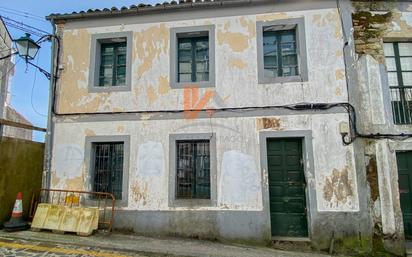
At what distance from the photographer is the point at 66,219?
23.2 ft

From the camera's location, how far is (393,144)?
7.05 meters

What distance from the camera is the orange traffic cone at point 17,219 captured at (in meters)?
6.84

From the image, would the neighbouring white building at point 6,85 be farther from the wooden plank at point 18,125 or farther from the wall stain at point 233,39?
the wall stain at point 233,39

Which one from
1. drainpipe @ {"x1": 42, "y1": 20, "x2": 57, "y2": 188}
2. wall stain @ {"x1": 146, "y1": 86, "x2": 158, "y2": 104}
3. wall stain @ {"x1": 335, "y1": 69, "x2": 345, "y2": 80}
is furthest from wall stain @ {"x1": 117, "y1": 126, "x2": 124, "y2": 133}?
wall stain @ {"x1": 335, "y1": 69, "x2": 345, "y2": 80}

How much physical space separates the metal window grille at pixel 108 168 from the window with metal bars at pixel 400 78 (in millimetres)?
7166

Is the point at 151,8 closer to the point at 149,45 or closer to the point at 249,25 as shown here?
the point at 149,45

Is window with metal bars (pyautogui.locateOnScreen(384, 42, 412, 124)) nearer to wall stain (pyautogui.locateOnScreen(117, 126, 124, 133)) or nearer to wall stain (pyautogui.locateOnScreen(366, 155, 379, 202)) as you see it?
wall stain (pyautogui.locateOnScreen(366, 155, 379, 202))

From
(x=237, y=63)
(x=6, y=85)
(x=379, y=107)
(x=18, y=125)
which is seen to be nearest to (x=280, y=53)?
(x=237, y=63)

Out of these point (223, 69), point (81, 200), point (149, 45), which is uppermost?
point (149, 45)

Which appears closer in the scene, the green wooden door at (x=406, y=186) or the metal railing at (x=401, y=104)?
the green wooden door at (x=406, y=186)

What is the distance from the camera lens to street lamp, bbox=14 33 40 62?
24.7 ft

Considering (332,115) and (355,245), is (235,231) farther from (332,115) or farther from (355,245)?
(332,115)

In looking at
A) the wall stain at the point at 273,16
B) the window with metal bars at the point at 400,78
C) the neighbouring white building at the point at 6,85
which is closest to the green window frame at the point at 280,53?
the wall stain at the point at 273,16

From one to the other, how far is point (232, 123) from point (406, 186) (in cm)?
454
